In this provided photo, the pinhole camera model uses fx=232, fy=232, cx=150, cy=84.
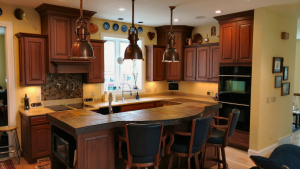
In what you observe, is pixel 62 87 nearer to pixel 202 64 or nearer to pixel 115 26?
pixel 115 26

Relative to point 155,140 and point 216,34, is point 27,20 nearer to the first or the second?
point 155,140

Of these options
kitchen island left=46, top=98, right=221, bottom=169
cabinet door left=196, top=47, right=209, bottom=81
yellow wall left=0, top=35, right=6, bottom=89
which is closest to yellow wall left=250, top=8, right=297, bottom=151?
cabinet door left=196, top=47, right=209, bottom=81

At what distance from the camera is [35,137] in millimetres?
4008

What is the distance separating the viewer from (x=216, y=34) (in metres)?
5.73

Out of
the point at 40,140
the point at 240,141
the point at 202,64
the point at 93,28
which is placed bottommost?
the point at 240,141

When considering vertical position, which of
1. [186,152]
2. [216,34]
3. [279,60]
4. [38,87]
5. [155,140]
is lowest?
[186,152]

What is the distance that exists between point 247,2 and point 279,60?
5.14 ft

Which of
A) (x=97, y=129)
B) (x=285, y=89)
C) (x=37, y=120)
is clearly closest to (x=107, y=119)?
(x=97, y=129)

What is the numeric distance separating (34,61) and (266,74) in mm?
→ 4384

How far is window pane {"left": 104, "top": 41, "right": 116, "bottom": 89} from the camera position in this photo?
18.4ft

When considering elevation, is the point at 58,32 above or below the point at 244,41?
above

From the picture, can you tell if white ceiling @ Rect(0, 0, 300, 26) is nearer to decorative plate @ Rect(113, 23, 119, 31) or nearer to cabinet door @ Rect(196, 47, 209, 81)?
decorative plate @ Rect(113, 23, 119, 31)

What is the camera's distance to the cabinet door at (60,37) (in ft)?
13.9

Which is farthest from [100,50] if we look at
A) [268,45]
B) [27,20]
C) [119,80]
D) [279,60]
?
[279,60]
